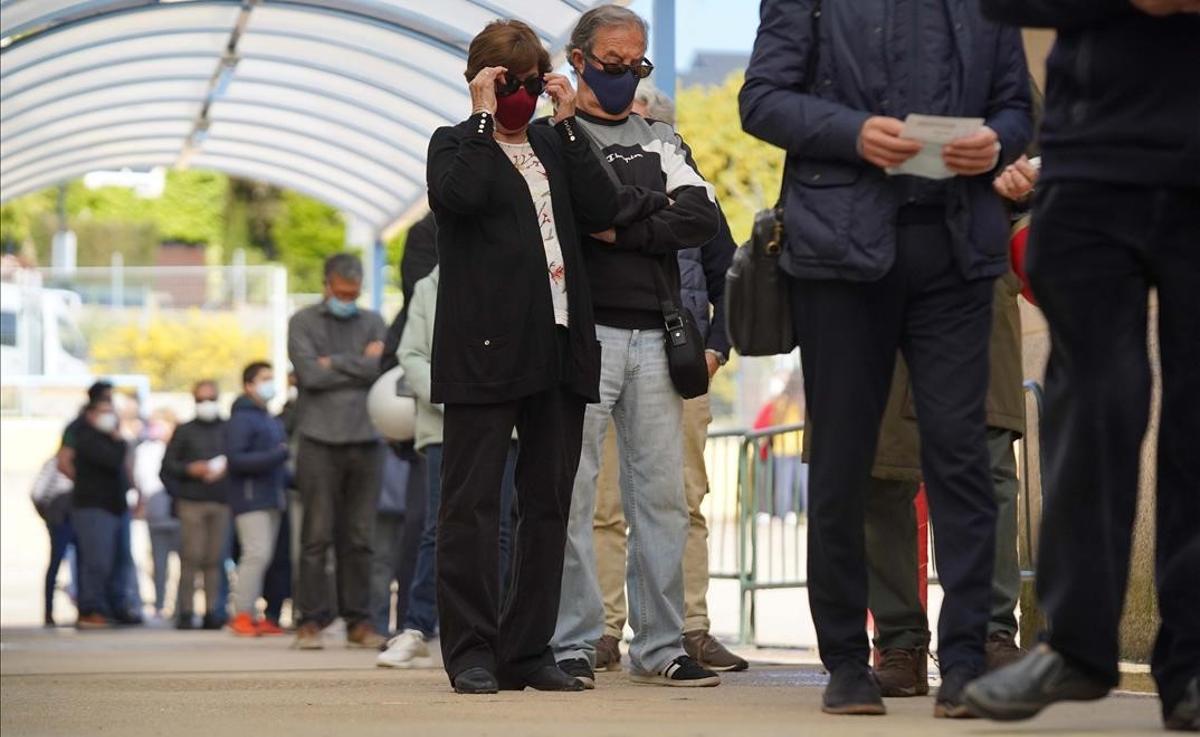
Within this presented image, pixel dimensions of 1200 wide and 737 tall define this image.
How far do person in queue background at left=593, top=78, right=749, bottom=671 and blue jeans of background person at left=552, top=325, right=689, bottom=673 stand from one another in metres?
0.80

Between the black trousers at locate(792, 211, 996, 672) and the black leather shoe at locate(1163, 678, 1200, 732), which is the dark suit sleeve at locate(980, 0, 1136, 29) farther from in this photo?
the black leather shoe at locate(1163, 678, 1200, 732)

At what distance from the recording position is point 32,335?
34.6 meters

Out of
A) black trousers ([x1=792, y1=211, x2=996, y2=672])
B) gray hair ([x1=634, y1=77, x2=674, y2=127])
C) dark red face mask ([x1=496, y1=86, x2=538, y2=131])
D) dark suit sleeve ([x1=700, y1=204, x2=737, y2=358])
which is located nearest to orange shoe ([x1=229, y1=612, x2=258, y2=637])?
gray hair ([x1=634, y1=77, x2=674, y2=127])

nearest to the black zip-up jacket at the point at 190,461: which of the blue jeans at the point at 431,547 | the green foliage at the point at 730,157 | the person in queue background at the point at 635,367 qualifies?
the blue jeans at the point at 431,547

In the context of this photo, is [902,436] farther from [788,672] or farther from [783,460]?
[783,460]

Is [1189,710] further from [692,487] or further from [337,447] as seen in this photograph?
[337,447]

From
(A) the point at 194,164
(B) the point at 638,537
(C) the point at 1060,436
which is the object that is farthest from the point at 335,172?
(C) the point at 1060,436

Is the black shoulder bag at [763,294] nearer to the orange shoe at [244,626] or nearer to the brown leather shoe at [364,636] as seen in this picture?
the brown leather shoe at [364,636]

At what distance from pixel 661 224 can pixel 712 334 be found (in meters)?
1.37

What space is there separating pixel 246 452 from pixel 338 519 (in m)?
3.54

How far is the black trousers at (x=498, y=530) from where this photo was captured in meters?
6.72

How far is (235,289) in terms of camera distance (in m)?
41.2

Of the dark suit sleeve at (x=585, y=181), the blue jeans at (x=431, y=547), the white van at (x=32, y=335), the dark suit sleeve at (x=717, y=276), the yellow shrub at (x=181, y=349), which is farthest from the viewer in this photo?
the yellow shrub at (x=181, y=349)

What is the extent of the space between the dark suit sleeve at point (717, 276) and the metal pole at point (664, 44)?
2.82 m
